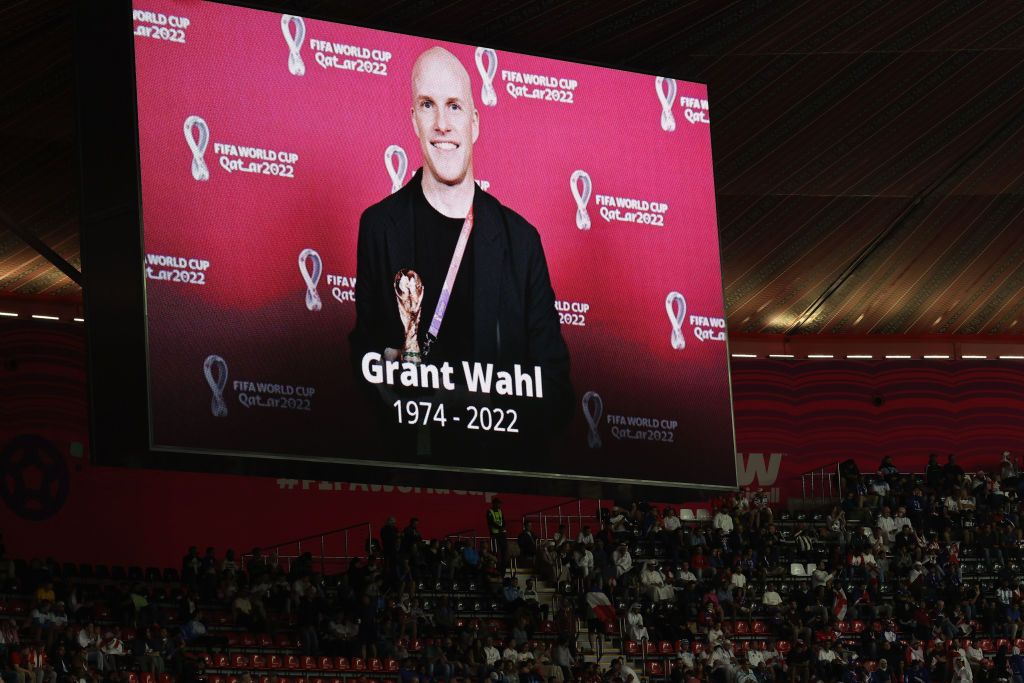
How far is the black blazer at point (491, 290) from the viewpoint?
17.4 m

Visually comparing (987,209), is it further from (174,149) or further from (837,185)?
(174,149)

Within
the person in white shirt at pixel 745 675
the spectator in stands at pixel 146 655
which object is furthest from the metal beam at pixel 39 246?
the person in white shirt at pixel 745 675

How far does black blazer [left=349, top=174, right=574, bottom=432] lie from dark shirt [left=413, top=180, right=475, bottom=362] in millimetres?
65

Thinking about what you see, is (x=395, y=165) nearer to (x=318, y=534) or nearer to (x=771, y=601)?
(x=318, y=534)

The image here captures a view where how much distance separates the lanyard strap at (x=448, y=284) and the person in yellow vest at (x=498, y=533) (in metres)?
7.38

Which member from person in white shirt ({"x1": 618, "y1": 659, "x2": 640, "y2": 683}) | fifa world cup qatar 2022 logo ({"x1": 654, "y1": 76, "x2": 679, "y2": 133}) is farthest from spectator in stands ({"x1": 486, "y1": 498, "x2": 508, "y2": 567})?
fifa world cup qatar 2022 logo ({"x1": 654, "y1": 76, "x2": 679, "y2": 133})

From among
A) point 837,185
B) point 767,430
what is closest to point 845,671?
point 837,185

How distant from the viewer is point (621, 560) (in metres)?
24.1

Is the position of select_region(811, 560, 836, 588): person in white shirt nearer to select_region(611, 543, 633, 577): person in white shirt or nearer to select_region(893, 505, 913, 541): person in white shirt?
select_region(893, 505, 913, 541): person in white shirt

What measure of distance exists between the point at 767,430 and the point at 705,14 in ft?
38.6

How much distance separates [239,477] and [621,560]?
5953 mm

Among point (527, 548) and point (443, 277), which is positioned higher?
point (443, 277)

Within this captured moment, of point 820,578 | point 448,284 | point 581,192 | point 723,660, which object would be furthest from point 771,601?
point 448,284

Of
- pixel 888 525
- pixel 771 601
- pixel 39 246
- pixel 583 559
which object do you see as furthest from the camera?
pixel 888 525
